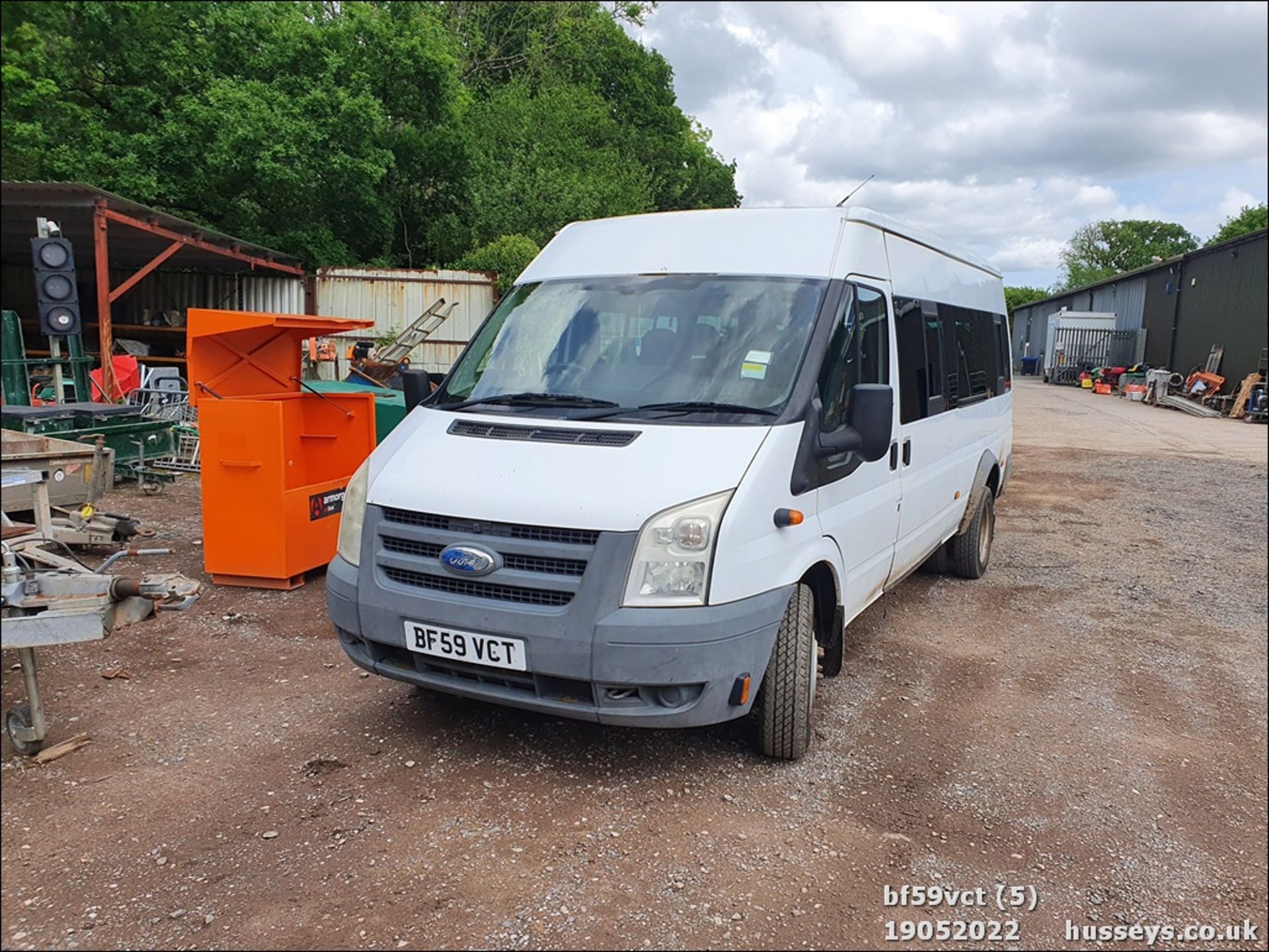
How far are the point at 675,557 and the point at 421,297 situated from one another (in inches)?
677

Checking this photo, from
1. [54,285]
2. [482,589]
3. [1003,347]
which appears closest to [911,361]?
[482,589]

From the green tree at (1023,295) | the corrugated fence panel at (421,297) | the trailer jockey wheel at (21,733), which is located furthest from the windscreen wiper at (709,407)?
the green tree at (1023,295)

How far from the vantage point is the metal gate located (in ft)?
115

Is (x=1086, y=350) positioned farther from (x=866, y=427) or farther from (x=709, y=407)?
(x=709, y=407)

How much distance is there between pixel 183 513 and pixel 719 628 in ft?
23.4

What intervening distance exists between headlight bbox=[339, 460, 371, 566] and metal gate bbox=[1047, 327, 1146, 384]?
37087mm

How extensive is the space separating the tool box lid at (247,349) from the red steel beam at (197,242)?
8.46 m

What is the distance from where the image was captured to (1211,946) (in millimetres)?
2611

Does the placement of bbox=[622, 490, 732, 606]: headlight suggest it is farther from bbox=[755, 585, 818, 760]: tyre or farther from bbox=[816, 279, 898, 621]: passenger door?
bbox=[816, 279, 898, 621]: passenger door

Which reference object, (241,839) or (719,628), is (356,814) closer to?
(241,839)

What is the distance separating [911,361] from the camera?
193 inches

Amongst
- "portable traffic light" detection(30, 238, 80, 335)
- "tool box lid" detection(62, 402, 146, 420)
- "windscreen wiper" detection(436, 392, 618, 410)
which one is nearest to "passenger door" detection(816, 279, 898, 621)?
"windscreen wiper" detection(436, 392, 618, 410)

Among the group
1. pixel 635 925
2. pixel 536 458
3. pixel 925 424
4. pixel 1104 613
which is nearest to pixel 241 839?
pixel 635 925

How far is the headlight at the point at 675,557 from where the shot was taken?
10.3ft
